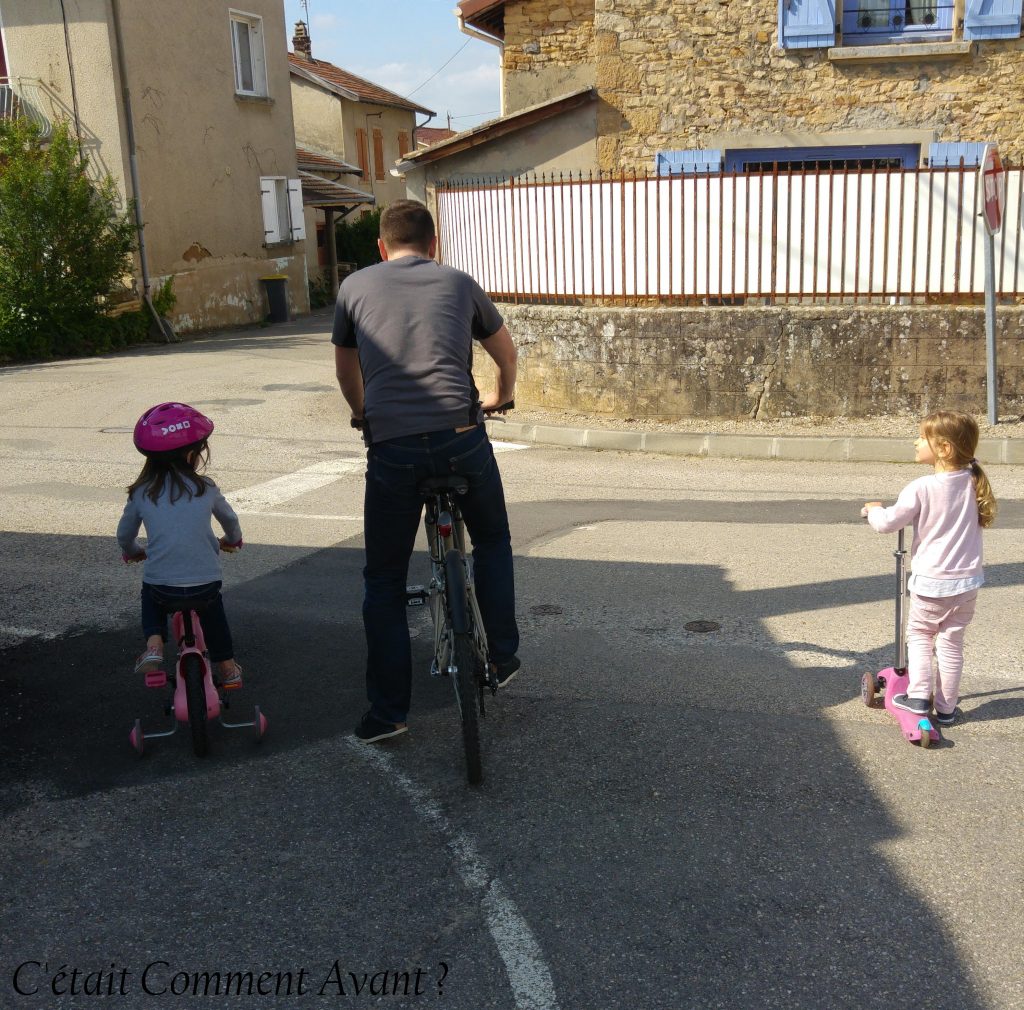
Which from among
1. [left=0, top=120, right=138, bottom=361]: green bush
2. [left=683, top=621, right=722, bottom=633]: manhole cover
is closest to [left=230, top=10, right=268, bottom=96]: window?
[left=0, top=120, right=138, bottom=361]: green bush

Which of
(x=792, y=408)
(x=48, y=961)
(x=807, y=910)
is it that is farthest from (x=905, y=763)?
(x=792, y=408)

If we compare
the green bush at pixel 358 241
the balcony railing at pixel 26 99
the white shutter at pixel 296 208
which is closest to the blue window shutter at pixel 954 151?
the balcony railing at pixel 26 99

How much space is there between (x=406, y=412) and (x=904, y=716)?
218 centimetres

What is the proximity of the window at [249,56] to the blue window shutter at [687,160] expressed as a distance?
13830 mm

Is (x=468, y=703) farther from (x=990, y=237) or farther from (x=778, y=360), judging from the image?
(x=990, y=237)

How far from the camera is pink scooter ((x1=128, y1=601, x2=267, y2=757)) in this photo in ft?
14.2

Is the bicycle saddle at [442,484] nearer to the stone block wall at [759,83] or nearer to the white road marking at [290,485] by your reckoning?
the white road marking at [290,485]

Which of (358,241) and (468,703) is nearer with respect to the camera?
(468,703)

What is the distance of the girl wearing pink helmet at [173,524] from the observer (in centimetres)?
445

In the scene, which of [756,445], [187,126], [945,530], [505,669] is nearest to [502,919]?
[505,669]

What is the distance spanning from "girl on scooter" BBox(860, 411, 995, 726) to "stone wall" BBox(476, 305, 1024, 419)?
7.08 m

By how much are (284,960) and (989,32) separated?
1530 centimetres

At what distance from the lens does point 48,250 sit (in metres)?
20.4

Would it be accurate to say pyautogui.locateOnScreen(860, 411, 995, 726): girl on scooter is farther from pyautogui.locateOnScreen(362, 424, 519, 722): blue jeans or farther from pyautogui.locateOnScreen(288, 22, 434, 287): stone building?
pyautogui.locateOnScreen(288, 22, 434, 287): stone building
